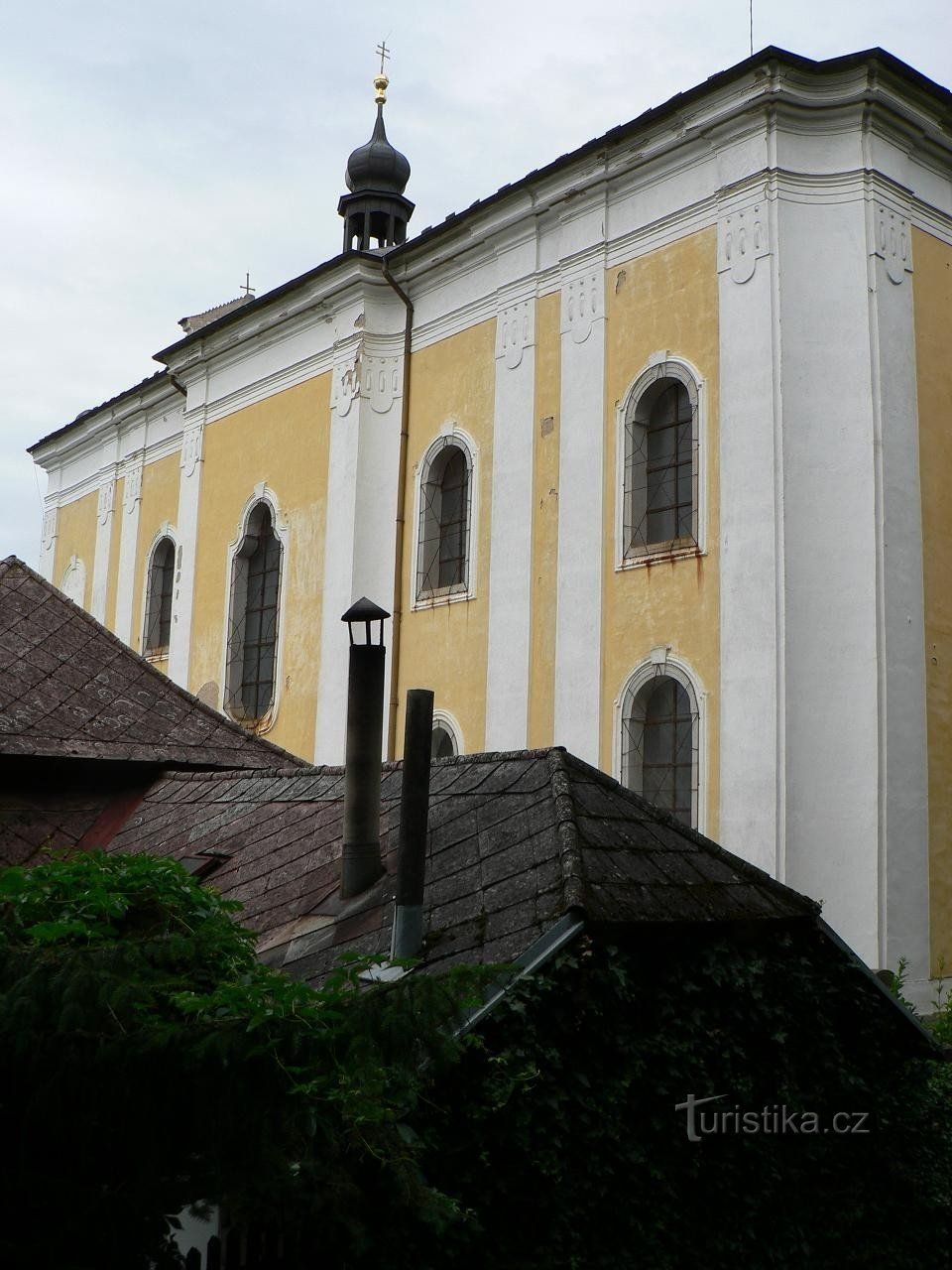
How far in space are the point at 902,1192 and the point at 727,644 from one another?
6.70 metres

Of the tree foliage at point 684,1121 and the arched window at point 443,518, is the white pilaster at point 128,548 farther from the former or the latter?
the tree foliage at point 684,1121

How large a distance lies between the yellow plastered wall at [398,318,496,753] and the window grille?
209 cm

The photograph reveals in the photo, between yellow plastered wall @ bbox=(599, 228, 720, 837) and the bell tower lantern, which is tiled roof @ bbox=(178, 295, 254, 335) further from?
yellow plastered wall @ bbox=(599, 228, 720, 837)

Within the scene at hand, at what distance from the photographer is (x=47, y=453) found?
25.9 m

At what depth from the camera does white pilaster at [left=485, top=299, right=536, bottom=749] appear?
47.9 feet

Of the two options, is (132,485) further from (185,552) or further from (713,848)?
(713,848)

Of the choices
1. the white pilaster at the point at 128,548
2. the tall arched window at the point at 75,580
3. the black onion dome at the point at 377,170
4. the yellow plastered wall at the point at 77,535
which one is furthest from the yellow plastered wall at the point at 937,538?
the tall arched window at the point at 75,580

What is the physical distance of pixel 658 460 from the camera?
1379cm

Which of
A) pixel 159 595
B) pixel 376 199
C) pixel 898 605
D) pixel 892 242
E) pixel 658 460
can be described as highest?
pixel 376 199

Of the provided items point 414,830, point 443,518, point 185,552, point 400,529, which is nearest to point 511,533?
point 443,518

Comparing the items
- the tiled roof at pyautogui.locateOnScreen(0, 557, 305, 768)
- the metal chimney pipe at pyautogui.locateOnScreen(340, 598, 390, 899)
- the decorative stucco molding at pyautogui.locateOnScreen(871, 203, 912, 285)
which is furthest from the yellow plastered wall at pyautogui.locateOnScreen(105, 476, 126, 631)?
the metal chimney pipe at pyautogui.locateOnScreen(340, 598, 390, 899)

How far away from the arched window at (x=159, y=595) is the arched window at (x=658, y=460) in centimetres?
1024

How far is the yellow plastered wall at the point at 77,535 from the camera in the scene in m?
24.1

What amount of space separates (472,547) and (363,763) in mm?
9226
